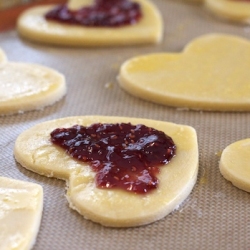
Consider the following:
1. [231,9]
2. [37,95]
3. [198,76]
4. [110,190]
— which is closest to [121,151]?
[110,190]

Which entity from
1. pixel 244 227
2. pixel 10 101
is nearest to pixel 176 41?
pixel 10 101

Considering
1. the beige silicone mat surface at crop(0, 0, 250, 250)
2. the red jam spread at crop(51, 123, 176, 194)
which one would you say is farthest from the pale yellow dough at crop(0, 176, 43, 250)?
the red jam spread at crop(51, 123, 176, 194)

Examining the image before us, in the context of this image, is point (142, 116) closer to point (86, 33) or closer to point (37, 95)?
point (37, 95)

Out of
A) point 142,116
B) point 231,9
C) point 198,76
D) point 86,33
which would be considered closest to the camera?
point 142,116

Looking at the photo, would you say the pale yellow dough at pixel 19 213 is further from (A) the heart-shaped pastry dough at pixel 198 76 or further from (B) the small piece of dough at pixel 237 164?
(A) the heart-shaped pastry dough at pixel 198 76

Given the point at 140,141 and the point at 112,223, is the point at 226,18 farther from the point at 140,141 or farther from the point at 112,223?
the point at 112,223

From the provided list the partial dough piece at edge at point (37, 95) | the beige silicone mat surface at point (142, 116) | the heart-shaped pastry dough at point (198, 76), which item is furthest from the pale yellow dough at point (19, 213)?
the heart-shaped pastry dough at point (198, 76)
